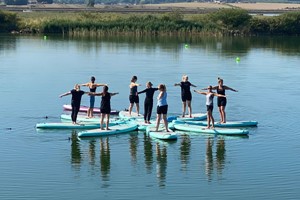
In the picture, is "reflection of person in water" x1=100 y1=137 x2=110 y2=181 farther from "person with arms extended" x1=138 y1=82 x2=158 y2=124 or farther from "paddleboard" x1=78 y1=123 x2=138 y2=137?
"person with arms extended" x1=138 y1=82 x2=158 y2=124

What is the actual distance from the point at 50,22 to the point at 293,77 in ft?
169

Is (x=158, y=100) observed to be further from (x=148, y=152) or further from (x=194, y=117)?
(x=194, y=117)

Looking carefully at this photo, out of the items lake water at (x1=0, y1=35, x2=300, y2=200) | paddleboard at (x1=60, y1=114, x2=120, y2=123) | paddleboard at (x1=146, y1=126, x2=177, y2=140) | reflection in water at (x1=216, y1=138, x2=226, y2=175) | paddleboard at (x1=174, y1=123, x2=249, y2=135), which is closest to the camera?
lake water at (x1=0, y1=35, x2=300, y2=200)

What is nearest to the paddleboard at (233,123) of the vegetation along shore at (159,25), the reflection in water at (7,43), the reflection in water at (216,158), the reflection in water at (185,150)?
the reflection in water at (185,150)

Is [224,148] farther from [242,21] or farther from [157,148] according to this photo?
[242,21]

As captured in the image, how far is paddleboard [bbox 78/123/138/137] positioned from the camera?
2959 centimetres

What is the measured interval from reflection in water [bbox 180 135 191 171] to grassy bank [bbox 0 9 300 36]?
64583 mm

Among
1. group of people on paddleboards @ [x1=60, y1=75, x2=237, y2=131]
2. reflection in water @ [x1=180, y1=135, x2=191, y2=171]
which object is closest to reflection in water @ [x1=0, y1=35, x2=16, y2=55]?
group of people on paddleboards @ [x1=60, y1=75, x2=237, y2=131]

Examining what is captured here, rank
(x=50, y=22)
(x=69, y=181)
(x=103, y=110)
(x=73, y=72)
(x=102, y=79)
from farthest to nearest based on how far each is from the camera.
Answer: (x=50, y=22) < (x=73, y=72) < (x=102, y=79) < (x=103, y=110) < (x=69, y=181)

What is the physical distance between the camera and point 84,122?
31797 mm

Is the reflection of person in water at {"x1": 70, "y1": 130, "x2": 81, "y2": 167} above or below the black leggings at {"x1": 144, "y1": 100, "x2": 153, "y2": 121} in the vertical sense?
below

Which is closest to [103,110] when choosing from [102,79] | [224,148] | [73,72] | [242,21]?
[224,148]

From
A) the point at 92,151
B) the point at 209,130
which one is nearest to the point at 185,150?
the point at 209,130

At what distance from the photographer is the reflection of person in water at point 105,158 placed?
964 inches
